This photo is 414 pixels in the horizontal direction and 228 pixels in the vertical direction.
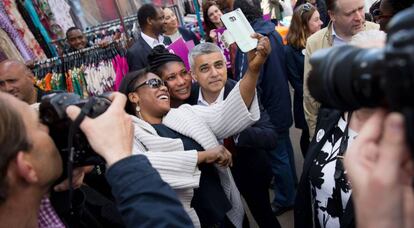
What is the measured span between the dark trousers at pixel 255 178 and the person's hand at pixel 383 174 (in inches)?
51.9

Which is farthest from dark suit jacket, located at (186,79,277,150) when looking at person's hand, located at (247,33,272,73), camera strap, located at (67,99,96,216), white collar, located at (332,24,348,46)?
camera strap, located at (67,99,96,216)

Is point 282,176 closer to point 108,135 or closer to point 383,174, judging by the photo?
point 108,135

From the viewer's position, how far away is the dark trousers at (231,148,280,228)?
190 centimetres

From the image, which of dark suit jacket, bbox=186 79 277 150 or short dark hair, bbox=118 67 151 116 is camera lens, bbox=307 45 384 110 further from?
short dark hair, bbox=118 67 151 116

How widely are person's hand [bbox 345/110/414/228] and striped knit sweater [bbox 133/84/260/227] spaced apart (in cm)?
77

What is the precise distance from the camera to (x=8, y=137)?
0.75 m

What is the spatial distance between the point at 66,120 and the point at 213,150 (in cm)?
68

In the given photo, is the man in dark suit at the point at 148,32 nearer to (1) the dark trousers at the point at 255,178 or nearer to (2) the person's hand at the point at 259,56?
(1) the dark trousers at the point at 255,178

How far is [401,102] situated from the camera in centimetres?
44

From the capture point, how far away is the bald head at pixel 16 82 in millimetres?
2135

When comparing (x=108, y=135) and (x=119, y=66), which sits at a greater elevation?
(x=108, y=135)

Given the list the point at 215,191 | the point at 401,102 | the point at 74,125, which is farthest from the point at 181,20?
the point at 401,102

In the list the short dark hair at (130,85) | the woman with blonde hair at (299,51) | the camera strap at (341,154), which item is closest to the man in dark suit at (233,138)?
the short dark hair at (130,85)

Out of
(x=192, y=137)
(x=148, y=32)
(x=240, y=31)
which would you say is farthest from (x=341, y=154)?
(x=148, y=32)
